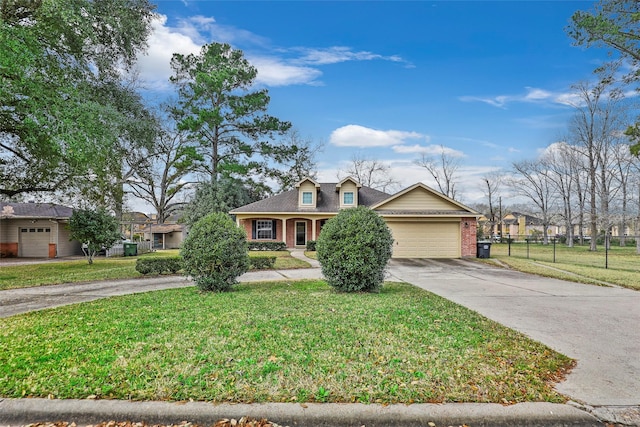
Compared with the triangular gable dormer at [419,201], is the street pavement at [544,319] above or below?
below

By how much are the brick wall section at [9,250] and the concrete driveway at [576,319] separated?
23.7 meters

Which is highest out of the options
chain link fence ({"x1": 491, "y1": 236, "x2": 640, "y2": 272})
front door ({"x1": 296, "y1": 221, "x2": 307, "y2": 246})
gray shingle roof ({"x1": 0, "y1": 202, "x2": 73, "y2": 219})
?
gray shingle roof ({"x1": 0, "y1": 202, "x2": 73, "y2": 219})

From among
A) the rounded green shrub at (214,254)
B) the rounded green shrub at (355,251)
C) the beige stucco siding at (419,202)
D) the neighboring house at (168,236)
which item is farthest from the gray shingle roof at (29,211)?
the rounded green shrub at (355,251)

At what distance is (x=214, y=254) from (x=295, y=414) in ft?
17.5

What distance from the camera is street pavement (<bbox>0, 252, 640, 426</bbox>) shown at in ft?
9.20

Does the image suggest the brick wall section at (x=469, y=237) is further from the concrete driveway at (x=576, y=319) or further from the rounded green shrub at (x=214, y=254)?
the rounded green shrub at (x=214, y=254)

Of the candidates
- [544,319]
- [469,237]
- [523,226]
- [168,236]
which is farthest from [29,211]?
[523,226]

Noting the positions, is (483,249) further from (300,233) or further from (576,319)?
(576,319)

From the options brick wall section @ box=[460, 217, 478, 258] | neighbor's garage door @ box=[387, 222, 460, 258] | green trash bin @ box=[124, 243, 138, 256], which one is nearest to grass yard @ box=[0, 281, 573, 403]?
neighbor's garage door @ box=[387, 222, 460, 258]

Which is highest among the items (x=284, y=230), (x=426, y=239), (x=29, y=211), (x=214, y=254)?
(x=29, y=211)

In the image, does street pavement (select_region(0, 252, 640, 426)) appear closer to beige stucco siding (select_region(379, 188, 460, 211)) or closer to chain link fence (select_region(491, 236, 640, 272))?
beige stucco siding (select_region(379, 188, 460, 211))

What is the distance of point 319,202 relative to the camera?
2605 cm

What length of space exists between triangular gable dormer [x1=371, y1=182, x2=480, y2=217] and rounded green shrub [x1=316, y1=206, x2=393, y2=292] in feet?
38.2

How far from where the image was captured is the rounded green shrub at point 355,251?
305 inches
